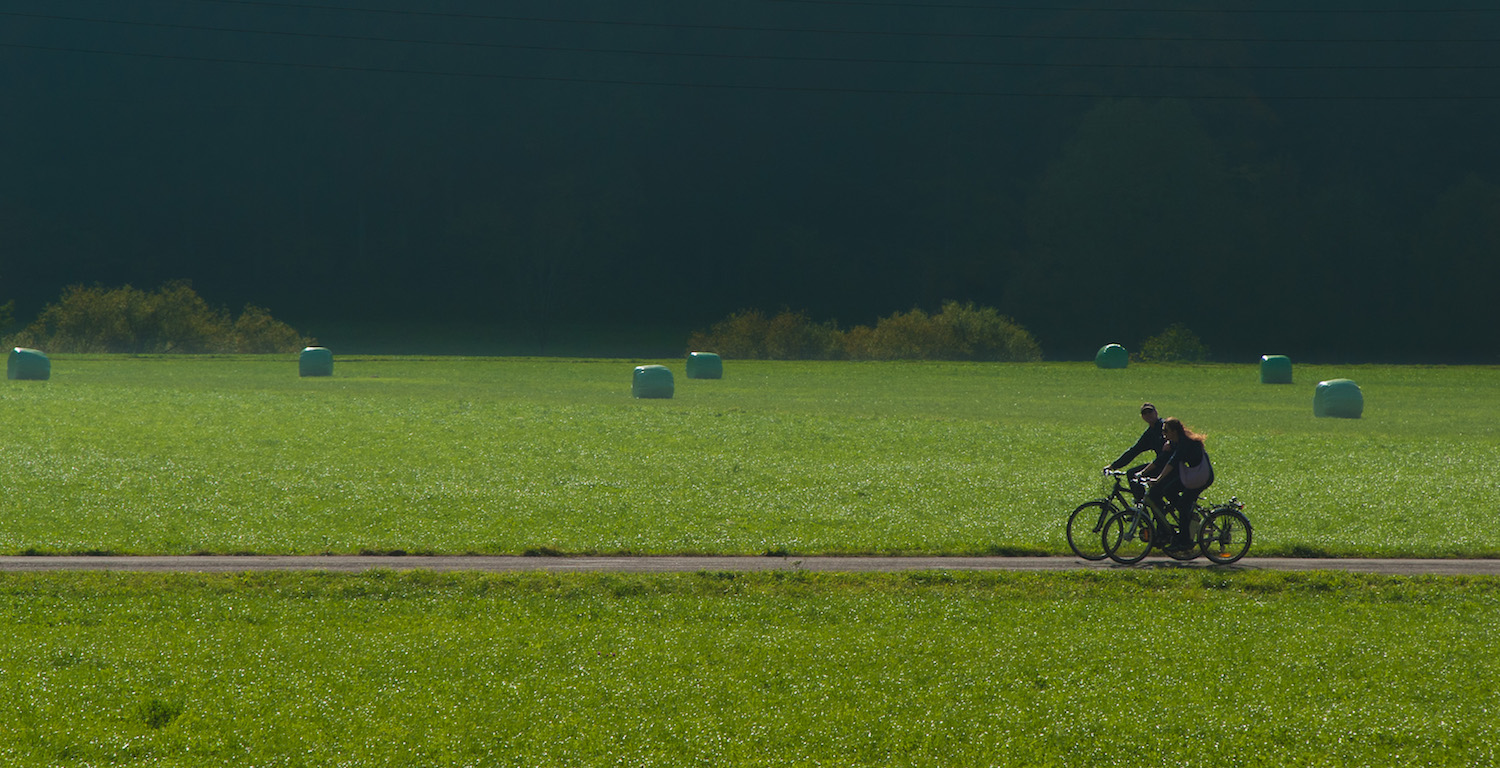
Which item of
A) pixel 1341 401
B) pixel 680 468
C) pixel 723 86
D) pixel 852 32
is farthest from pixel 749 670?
pixel 723 86

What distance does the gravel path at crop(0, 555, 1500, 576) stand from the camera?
49.1 feet

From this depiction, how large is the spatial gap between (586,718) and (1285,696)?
5.12m

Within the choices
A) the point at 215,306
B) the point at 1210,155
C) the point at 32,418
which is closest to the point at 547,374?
the point at 32,418

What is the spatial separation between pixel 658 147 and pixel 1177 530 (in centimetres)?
10942

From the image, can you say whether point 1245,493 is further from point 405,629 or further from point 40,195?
point 40,195

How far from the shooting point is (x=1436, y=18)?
341 feet

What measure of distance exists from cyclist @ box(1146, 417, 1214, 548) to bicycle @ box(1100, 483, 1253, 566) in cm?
8

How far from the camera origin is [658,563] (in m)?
15.4

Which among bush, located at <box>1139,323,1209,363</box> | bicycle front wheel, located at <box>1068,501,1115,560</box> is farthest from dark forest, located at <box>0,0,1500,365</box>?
bicycle front wheel, located at <box>1068,501,1115,560</box>

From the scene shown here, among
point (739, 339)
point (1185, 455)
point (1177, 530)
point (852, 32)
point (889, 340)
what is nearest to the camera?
point (1185, 455)

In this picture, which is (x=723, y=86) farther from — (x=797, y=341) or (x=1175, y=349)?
(x=1175, y=349)

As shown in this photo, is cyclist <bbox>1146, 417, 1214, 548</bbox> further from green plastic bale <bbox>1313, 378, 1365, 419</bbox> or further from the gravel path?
green plastic bale <bbox>1313, 378, 1365, 419</bbox>

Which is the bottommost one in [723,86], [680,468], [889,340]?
[680,468]

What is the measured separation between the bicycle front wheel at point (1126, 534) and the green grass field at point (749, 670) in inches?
27.5
